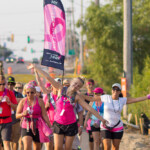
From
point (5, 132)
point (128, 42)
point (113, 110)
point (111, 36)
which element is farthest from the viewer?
point (111, 36)

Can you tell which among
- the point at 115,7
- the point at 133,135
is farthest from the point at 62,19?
the point at 115,7

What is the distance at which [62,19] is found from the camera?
854 cm

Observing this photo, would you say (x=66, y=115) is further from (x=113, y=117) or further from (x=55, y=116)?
(x=113, y=117)

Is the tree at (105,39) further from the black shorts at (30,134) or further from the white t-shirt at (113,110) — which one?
the black shorts at (30,134)

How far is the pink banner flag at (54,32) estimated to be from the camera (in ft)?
27.6

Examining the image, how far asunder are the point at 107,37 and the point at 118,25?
1182mm

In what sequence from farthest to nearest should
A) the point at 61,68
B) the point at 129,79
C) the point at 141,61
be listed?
the point at 141,61 < the point at 129,79 < the point at 61,68

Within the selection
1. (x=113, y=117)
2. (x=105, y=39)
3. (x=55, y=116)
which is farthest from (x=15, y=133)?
(x=105, y=39)

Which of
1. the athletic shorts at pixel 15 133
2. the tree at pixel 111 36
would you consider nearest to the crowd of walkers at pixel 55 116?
the athletic shorts at pixel 15 133

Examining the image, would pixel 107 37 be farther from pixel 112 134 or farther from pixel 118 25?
pixel 112 134

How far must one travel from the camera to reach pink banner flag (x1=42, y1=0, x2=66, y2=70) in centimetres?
842

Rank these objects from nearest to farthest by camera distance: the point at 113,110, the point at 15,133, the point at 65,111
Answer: the point at 65,111
the point at 113,110
the point at 15,133

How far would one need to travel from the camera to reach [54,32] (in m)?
8.48

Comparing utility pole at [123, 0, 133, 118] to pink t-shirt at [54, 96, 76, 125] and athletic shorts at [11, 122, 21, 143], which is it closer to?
athletic shorts at [11, 122, 21, 143]
